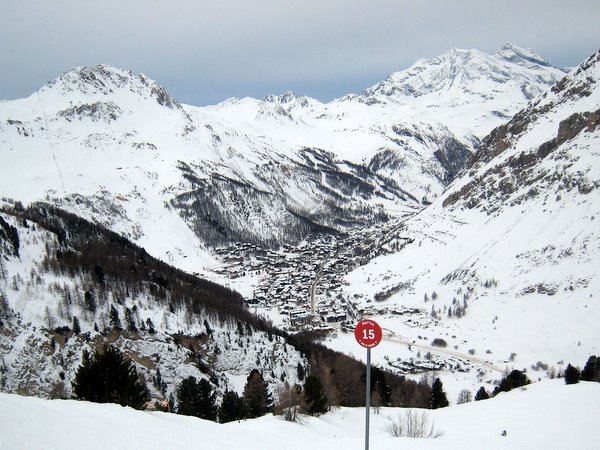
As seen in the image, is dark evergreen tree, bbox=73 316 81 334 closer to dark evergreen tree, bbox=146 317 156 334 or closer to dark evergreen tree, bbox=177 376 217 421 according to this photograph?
dark evergreen tree, bbox=146 317 156 334

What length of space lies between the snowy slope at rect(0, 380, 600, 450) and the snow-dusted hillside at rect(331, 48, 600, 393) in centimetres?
6522

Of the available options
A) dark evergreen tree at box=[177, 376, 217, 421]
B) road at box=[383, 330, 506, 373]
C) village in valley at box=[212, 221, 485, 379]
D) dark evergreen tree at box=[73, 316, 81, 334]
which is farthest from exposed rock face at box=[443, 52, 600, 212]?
dark evergreen tree at box=[73, 316, 81, 334]

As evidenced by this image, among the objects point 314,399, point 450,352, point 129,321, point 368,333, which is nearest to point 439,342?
point 450,352

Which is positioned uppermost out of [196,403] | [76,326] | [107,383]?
[76,326]

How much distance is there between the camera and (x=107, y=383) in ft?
111

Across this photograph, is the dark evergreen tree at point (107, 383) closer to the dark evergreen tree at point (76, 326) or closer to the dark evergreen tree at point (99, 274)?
the dark evergreen tree at point (76, 326)

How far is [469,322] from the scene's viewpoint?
124938 mm

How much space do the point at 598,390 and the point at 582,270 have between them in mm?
94833

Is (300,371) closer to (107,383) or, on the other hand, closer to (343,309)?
(107,383)

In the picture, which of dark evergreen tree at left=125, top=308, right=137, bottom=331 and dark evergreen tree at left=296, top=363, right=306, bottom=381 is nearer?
dark evergreen tree at left=125, top=308, right=137, bottom=331

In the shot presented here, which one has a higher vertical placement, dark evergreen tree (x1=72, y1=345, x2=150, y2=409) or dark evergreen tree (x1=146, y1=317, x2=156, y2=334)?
dark evergreen tree (x1=146, y1=317, x2=156, y2=334)

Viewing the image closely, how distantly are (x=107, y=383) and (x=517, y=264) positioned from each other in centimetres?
12708

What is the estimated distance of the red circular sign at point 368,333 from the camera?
1421 centimetres

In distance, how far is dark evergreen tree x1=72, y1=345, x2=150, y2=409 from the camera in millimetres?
33250
